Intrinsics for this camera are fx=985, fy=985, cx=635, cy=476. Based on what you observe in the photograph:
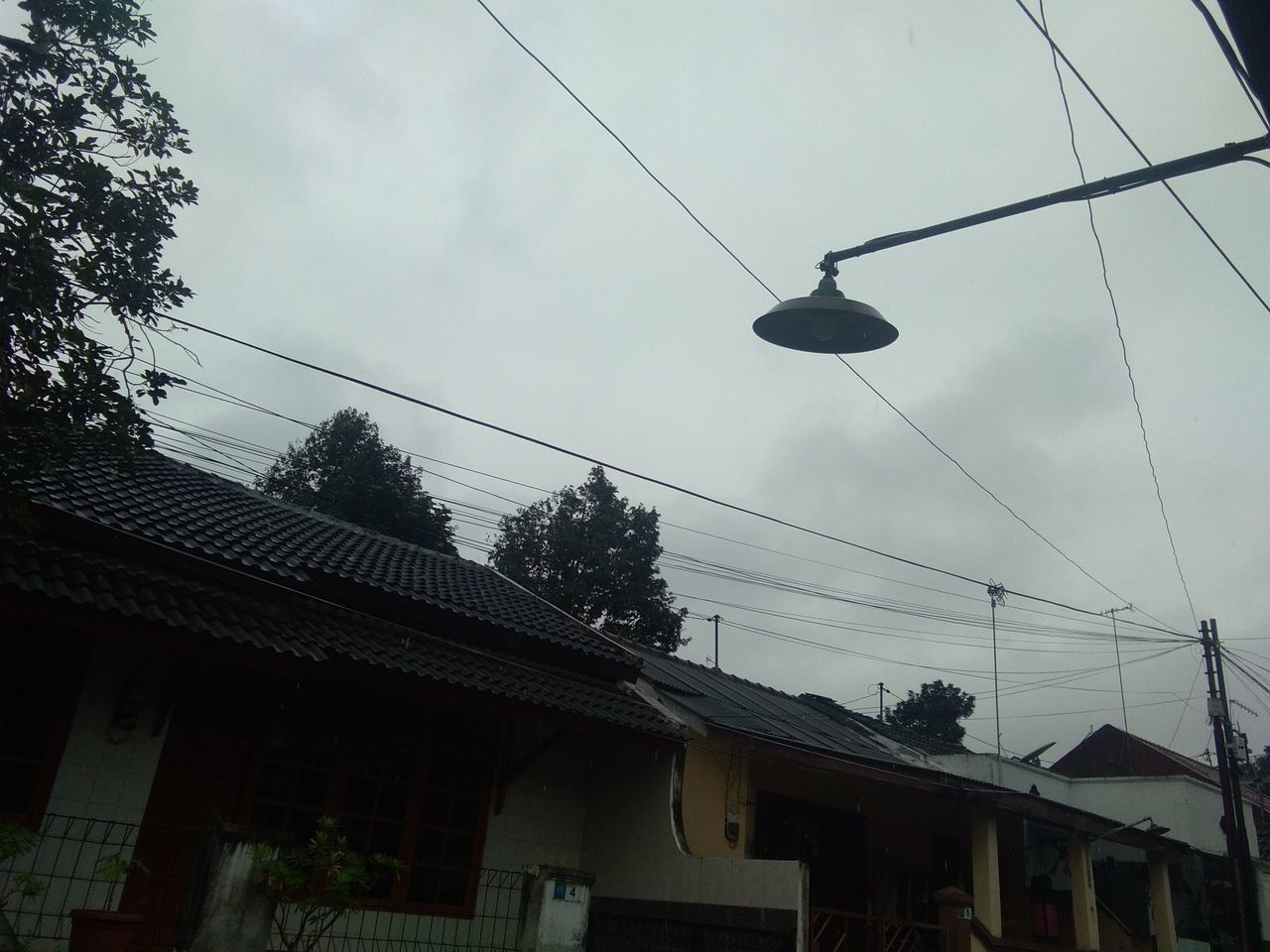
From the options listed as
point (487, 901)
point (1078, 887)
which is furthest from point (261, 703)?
point (1078, 887)

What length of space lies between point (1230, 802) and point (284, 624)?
19.4 m

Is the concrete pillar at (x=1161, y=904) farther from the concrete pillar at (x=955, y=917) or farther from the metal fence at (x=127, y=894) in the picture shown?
the metal fence at (x=127, y=894)

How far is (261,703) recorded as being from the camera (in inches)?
344

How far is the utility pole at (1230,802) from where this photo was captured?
61.8 feet

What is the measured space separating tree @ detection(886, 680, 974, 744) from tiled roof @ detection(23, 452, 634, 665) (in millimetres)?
30866

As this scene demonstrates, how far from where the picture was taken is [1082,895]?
1383cm

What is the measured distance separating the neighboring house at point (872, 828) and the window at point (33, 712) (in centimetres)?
578

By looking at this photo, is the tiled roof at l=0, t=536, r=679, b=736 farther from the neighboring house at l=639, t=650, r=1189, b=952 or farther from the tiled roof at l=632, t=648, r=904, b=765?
the neighboring house at l=639, t=650, r=1189, b=952

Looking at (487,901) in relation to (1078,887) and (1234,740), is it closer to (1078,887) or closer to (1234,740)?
(1078,887)

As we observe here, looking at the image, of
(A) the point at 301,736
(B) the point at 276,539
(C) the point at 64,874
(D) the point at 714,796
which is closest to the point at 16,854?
(C) the point at 64,874

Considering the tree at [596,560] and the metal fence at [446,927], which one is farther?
the tree at [596,560]

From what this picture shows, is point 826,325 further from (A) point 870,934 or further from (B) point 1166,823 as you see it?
(B) point 1166,823

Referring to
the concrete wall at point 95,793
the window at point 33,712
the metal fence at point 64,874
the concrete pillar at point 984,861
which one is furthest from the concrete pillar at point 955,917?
the window at point 33,712

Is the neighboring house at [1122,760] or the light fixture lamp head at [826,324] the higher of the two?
the neighboring house at [1122,760]
